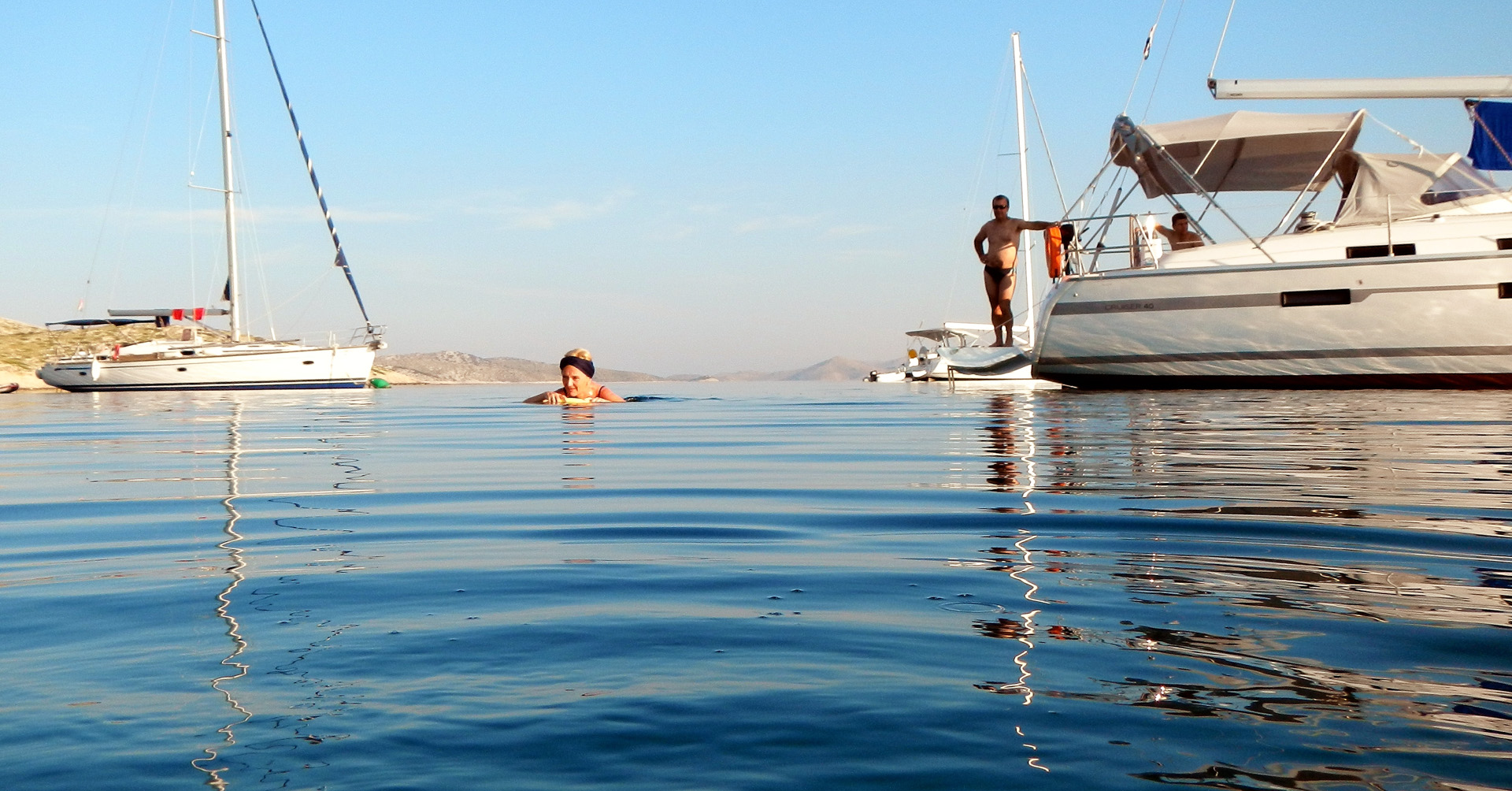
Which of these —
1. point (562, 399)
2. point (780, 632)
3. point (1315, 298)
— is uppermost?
point (1315, 298)

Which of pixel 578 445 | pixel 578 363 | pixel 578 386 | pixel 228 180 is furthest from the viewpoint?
pixel 228 180

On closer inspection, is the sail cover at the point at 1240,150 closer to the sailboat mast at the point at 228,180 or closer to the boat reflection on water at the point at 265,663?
the boat reflection on water at the point at 265,663

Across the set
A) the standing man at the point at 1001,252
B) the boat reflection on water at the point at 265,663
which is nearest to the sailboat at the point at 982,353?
the standing man at the point at 1001,252

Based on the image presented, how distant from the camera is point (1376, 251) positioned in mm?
11695

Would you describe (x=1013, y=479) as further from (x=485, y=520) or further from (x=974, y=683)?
(x=974, y=683)

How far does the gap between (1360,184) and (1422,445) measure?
831cm

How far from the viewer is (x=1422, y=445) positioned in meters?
5.10

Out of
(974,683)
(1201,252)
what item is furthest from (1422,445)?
(1201,252)

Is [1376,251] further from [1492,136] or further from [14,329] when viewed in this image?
[14,329]

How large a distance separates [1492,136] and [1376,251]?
217cm

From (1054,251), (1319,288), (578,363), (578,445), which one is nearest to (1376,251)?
(1319,288)

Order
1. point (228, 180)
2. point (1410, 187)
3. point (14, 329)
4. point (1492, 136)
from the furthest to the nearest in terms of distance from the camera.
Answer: point (14, 329) < point (228, 180) < point (1492, 136) < point (1410, 187)

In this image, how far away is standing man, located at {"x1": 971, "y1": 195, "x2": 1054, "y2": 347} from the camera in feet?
45.7

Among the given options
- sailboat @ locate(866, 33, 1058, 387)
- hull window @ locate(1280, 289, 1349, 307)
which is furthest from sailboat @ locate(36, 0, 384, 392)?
hull window @ locate(1280, 289, 1349, 307)
